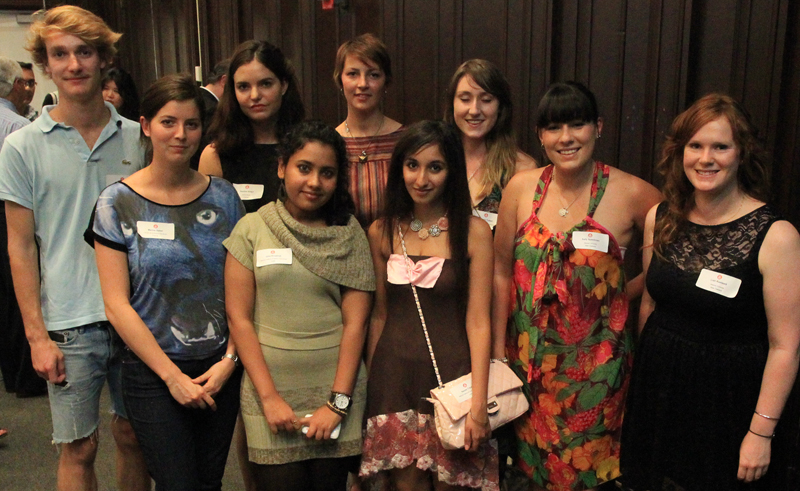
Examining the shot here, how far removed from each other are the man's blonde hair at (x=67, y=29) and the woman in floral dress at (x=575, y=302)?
139 cm

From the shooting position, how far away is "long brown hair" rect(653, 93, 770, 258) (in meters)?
1.73

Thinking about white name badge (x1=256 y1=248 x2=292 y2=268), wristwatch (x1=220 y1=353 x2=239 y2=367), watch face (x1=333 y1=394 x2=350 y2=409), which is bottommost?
watch face (x1=333 y1=394 x2=350 y2=409)

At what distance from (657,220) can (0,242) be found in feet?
11.7

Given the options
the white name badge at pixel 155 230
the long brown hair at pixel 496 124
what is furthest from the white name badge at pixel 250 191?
the long brown hair at pixel 496 124

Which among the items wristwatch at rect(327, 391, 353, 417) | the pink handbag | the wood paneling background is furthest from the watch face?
the wood paneling background

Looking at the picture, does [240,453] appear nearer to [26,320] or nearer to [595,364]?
[26,320]

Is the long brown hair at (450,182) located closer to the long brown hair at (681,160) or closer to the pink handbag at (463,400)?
the pink handbag at (463,400)

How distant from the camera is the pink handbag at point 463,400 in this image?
6.01 feet

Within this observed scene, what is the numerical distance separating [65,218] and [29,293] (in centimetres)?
25

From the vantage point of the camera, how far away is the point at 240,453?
2.39 metres

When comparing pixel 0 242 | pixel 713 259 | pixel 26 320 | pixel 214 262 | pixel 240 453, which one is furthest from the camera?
pixel 0 242

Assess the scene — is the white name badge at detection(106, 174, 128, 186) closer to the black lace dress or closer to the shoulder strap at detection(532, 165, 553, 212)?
the shoulder strap at detection(532, 165, 553, 212)

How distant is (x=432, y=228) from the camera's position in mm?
1977

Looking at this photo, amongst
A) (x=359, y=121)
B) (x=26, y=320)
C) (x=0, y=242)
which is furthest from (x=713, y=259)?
(x=0, y=242)
